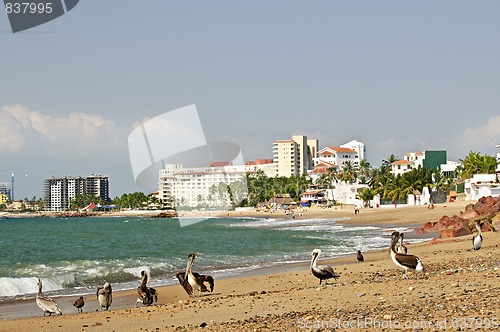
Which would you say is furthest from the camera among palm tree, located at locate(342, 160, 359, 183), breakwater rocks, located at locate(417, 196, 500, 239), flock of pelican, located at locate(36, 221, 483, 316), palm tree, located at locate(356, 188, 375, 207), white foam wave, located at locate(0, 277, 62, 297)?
palm tree, located at locate(342, 160, 359, 183)

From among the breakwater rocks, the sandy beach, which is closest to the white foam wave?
the sandy beach

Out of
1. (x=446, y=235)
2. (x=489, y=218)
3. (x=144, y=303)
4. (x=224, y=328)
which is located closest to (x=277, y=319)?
(x=224, y=328)

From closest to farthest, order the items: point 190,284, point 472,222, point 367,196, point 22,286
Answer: point 190,284, point 22,286, point 472,222, point 367,196

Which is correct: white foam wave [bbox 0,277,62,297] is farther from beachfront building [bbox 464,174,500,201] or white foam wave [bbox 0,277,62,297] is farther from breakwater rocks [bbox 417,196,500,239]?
beachfront building [bbox 464,174,500,201]

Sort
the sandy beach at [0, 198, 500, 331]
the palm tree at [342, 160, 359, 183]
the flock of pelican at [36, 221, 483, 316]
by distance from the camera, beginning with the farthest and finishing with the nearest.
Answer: the palm tree at [342, 160, 359, 183], the flock of pelican at [36, 221, 483, 316], the sandy beach at [0, 198, 500, 331]

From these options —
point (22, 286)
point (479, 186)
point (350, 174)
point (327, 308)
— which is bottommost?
point (22, 286)

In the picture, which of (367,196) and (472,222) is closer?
(472,222)

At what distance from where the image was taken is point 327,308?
10281 millimetres

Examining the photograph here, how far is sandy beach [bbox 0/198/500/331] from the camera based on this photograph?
8445 millimetres

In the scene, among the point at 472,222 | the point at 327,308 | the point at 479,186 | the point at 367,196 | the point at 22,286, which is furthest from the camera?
the point at 367,196

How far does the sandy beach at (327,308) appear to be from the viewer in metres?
8.45

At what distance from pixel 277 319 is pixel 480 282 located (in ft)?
11.7

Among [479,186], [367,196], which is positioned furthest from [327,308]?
[367,196]

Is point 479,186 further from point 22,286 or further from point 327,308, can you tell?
point 327,308
